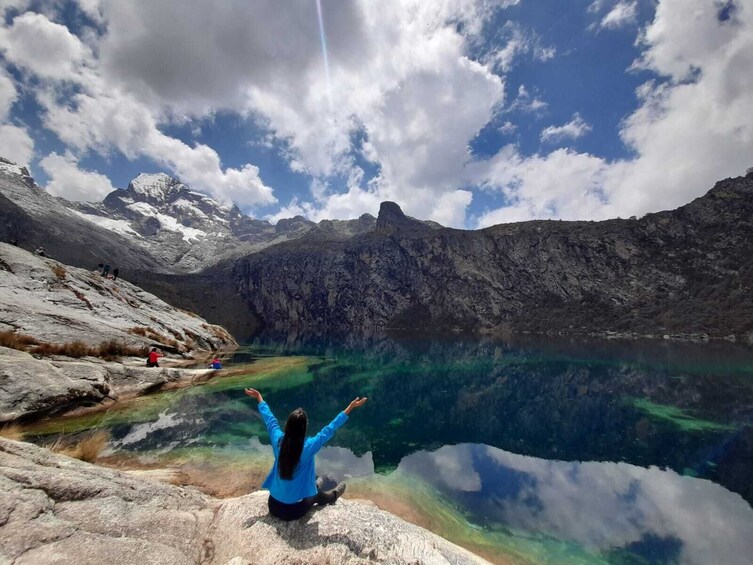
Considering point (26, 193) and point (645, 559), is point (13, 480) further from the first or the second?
point (26, 193)

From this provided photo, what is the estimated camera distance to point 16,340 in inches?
832

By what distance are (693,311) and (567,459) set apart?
121558mm

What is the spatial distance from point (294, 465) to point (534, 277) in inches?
6152

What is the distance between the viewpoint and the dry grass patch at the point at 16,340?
20.5m

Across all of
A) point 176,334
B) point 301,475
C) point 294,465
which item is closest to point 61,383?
point 301,475

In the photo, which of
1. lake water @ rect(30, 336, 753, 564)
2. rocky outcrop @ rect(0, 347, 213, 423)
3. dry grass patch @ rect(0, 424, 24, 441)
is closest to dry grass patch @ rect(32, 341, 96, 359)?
rocky outcrop @ rect(0, 347, 213, 423)

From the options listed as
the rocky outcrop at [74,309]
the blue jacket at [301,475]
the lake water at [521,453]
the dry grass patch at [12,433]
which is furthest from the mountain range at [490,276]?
the blue jacket at [301,475]

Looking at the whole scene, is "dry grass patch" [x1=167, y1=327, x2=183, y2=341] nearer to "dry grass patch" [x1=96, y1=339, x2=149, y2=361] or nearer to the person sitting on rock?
"dry grass patch" [x1=96, y1=339, x2=149, y2=361]

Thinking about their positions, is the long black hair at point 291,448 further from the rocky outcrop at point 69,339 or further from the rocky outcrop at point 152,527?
the rocky outcrop at point 69,339

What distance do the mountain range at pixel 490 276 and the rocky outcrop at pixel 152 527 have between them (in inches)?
4828

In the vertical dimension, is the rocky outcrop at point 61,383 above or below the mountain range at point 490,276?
below

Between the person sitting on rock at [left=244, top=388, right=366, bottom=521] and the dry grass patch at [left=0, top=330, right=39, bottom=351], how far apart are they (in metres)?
23.8

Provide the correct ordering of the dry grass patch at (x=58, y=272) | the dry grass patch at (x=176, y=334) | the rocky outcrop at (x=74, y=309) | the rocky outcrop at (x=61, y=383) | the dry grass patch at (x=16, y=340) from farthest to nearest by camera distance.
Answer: the dry grass patch at (x=176, y=334)
the dry grass patch at (x=58, y=272)
the rocky outcrop at (x=74, y=309)
the dry grass patch at (x=16, y=340)
the rocky outcrop at (x=61, y=383)

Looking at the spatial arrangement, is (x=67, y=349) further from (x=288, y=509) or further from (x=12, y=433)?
(x=288, y=509)
